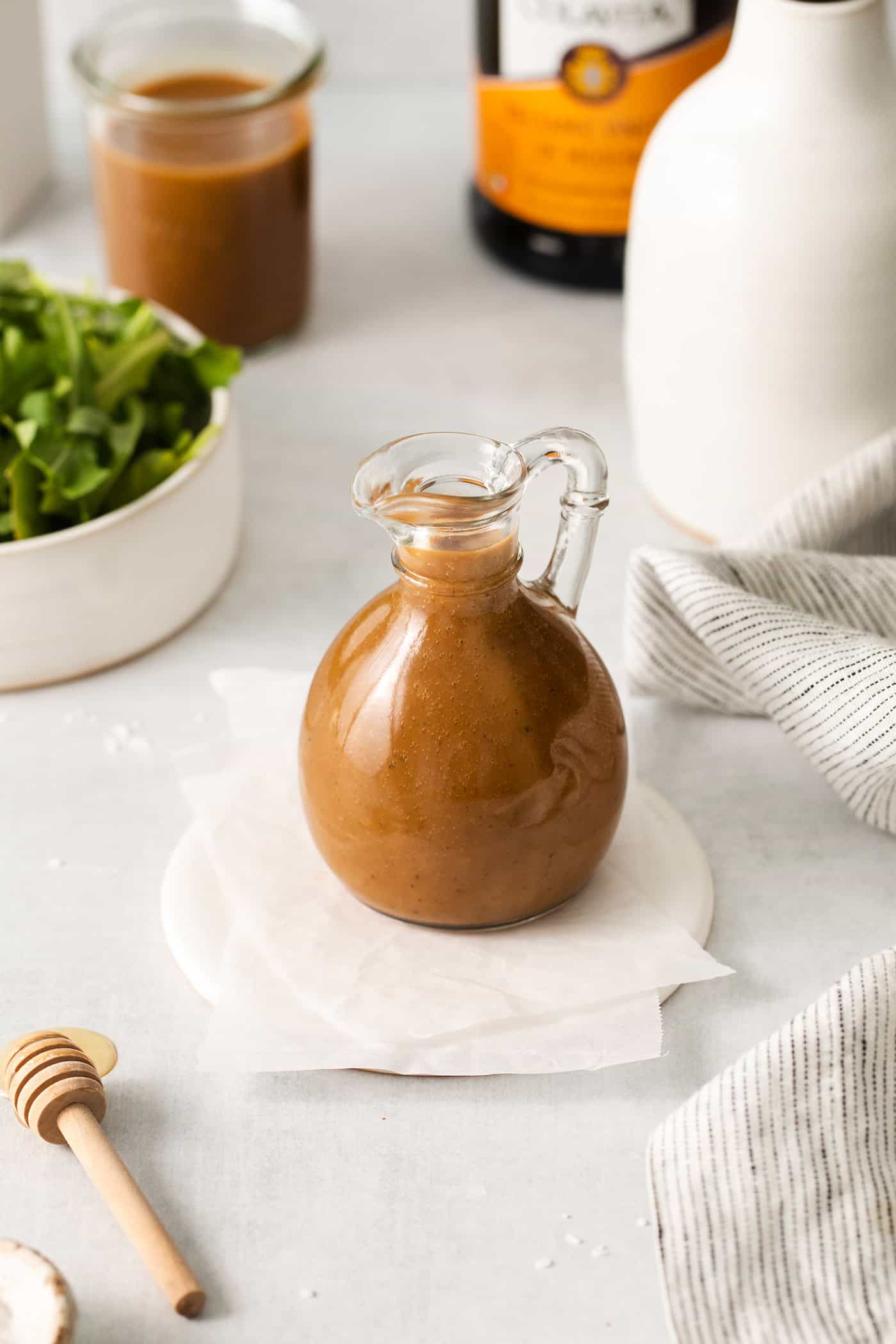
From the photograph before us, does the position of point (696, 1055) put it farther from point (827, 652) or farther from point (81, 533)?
point (81, 533)

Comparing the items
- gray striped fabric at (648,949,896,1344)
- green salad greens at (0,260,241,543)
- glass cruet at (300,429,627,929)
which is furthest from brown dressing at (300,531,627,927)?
green salad greens at (0,260,241,543)

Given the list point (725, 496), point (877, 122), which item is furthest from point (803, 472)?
point (877, 122)

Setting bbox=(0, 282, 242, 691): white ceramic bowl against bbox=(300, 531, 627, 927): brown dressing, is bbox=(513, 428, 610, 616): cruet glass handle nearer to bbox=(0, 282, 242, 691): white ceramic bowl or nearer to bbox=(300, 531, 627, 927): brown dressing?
bbox=(300, 531, 627, 927): brown dressing

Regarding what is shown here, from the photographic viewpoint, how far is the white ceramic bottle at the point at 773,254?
69cm

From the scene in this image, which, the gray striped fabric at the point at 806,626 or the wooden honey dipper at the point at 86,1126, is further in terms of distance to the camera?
the gray striped fabric at the point at 806,626

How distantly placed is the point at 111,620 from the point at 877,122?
1.37 feet

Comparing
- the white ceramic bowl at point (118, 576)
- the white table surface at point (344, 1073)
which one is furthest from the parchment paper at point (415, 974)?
the white ceramic bowl at point (118, 576)

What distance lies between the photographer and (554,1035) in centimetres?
54

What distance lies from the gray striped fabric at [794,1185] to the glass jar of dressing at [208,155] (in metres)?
0.60

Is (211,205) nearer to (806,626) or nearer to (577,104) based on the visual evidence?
(577,104)

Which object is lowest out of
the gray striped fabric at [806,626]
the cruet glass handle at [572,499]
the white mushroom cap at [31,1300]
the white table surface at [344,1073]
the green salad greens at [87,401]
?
the white table surface at [344,1073]

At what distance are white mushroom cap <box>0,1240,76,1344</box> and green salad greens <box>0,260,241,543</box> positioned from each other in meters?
0.36

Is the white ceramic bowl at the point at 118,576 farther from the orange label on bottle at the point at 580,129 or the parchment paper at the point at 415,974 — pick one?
the orange label on bottle at the point at 580,129

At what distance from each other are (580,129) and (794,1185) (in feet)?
2.20
